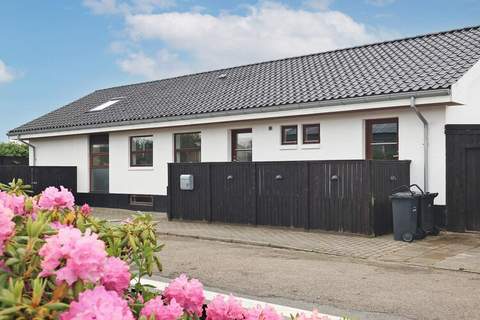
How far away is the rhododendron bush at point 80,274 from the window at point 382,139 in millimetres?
13252

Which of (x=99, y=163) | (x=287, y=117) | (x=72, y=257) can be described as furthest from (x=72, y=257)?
(x=99, y=163)

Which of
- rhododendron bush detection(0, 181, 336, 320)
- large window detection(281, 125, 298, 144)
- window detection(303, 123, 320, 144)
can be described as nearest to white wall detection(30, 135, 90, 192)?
large window detection(281, 125, 298, 144)

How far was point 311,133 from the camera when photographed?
16469 millimetres

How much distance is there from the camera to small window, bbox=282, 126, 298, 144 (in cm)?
1688

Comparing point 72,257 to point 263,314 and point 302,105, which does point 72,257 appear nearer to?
point 263,314

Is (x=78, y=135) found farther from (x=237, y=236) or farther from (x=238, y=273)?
(x=238, y=273)

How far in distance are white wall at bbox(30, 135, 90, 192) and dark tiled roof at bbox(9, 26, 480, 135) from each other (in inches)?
32.1

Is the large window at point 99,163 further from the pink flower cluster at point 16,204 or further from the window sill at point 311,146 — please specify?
the pink flower cluster at point 16,204

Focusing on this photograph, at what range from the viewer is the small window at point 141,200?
70.7 feet

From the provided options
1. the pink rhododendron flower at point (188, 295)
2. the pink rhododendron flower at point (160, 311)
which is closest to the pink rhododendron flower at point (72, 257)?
the pink rhododendron flower at point (160, 311)

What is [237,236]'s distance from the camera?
43.5ft

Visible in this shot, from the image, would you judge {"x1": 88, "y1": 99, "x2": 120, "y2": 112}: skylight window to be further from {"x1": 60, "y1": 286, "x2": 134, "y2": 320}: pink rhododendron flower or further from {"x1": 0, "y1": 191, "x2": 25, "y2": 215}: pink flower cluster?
{"x1": 60, "y1": 286, "x2": 134, "y2": 320}: pink rhododendron flower

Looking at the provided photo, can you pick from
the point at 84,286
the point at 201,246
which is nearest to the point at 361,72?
the point at 201,246

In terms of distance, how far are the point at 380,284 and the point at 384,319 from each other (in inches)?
78.5
